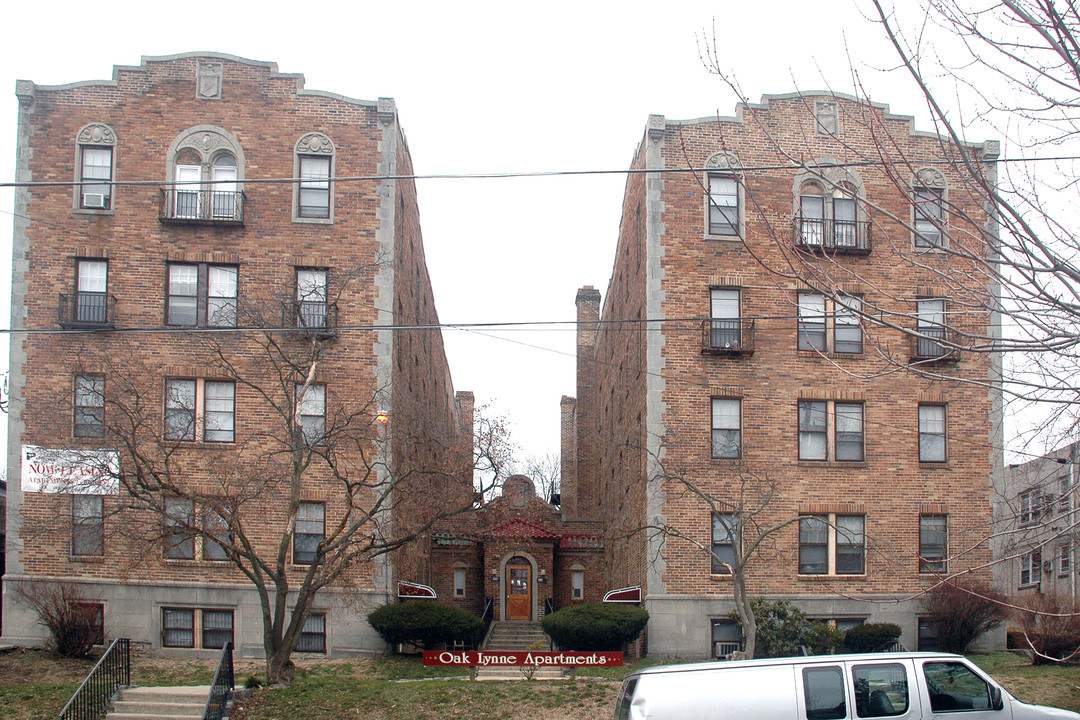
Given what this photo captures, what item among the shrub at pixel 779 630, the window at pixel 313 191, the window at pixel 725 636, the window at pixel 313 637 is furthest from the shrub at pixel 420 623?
the window at pixel 313 191

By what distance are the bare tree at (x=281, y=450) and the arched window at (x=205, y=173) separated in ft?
10.8

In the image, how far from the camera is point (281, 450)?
77.7 feet

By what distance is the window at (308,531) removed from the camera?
89.6 feet

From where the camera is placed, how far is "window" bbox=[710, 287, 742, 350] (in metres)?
28.3

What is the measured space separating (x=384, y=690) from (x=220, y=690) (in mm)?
3454

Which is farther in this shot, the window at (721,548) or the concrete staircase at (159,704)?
the window at (721,548)

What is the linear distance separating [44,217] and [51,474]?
6699 millimetres

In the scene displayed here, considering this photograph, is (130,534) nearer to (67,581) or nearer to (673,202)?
(67,581)

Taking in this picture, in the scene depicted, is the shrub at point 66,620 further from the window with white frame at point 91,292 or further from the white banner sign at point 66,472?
the window with white frame at point 91,292

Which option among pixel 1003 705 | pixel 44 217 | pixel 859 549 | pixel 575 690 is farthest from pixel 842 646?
pixel 44 217

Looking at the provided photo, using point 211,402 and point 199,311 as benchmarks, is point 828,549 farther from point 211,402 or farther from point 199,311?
point 199,311

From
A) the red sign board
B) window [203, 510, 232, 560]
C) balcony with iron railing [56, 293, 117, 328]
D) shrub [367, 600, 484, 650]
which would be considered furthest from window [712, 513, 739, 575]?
balcony with iron railing [56, 293, 117, 328]

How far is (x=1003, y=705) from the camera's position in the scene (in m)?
13.1

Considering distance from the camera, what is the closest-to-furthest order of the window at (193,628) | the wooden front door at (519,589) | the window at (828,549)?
the window at (193,628) → the window at (828,549) → the wooden front door at (519,589)
